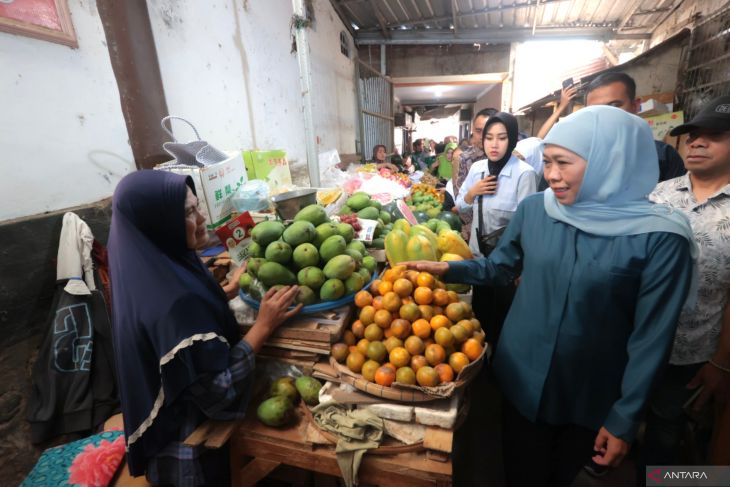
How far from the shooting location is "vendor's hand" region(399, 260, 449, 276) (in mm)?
1760

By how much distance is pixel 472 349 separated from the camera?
145 centimetres

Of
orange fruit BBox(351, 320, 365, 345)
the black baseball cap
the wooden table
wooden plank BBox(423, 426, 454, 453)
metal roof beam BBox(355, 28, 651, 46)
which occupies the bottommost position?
the wooden table

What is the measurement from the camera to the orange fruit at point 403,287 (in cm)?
160

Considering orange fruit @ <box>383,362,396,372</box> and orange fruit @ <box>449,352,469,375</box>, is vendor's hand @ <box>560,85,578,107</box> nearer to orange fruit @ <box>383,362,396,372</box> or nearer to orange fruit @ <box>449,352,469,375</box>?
orange fruit @ <box>449,352,469,375</box>

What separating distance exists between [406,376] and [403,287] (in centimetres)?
42

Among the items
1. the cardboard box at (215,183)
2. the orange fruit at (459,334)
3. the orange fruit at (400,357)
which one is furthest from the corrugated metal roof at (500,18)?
the orange fruit at (400,357)

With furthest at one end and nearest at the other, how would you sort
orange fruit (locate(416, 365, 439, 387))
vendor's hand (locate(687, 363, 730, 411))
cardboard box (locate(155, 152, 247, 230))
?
cardboard box (locate(155, 152, 247, 230)), vendor's hand (locate(687, 363, 730, 411)), orange fruit (locate(416, 365, 439, 387))

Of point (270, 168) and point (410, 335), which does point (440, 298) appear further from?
point (270, 168)

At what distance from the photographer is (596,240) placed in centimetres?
132

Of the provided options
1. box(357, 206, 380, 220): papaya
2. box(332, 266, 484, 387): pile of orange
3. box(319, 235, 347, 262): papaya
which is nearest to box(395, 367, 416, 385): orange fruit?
box(332, 266, 484, 387): pile of orange

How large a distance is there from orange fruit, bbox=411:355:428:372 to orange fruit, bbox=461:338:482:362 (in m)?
0.20

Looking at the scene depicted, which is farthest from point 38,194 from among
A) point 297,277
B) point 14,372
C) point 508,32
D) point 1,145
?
point 508,32

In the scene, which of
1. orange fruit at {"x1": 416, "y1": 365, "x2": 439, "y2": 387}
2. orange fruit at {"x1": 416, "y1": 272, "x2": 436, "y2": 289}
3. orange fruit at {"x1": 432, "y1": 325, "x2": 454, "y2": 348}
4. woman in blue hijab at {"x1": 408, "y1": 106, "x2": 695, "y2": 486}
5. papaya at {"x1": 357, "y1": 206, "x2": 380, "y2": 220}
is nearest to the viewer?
woman in blue hijab at {"x1": 408, "y1": 106, "x2": 695, "y2": 486}

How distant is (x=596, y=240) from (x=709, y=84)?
16.9 feet
